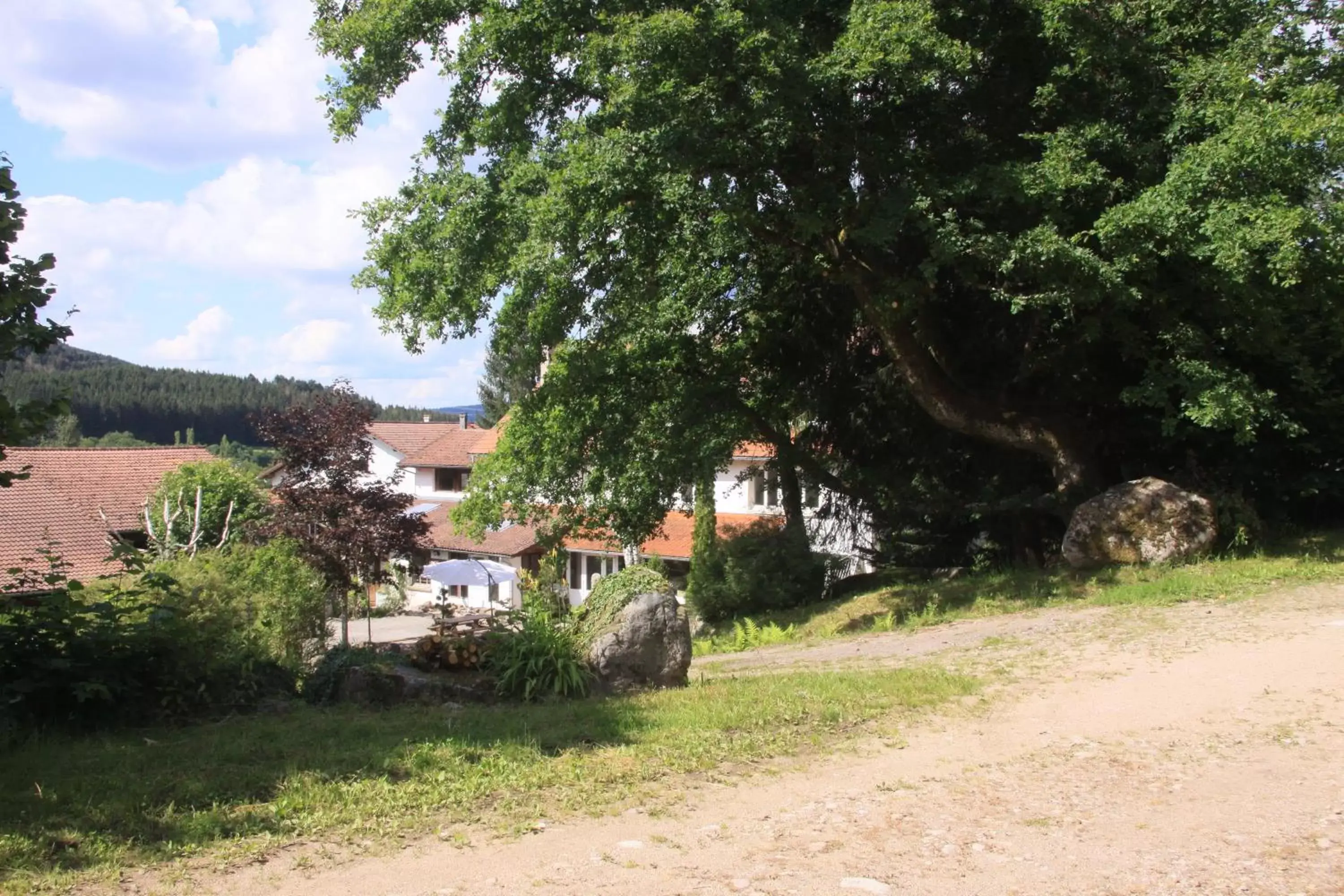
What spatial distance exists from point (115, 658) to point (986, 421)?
523 inches

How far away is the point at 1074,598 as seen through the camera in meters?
14.2

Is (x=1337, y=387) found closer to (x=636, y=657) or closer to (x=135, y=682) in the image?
(x=636, y=657)

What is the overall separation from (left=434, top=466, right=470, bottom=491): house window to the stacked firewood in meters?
44.1

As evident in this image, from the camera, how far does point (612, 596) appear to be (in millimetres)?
9461

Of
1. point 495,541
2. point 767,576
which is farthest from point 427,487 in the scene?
point 767,576

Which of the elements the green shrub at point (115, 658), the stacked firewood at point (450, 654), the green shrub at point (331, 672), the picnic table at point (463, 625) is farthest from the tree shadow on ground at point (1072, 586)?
the green shrub at point (115, 658)

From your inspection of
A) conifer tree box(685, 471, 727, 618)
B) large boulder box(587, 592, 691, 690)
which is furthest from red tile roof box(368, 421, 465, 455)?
large boulder box(587, 592, 691, 690)

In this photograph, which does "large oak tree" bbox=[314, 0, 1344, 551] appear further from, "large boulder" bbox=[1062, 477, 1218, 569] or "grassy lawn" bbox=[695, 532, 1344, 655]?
"grassy lawn" bbox=[695, 532, 1344, 655]

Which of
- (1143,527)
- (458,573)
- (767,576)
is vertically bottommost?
(767,576)

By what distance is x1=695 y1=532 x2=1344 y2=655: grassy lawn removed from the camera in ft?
44.2

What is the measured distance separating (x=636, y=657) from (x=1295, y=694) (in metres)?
5.17

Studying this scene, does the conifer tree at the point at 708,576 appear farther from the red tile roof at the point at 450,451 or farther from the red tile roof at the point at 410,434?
the red tile roof at the point at 410,434

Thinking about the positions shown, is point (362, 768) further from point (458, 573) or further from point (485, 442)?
point (485, 442)

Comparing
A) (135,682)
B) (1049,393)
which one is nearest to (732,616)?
(1049,393)
